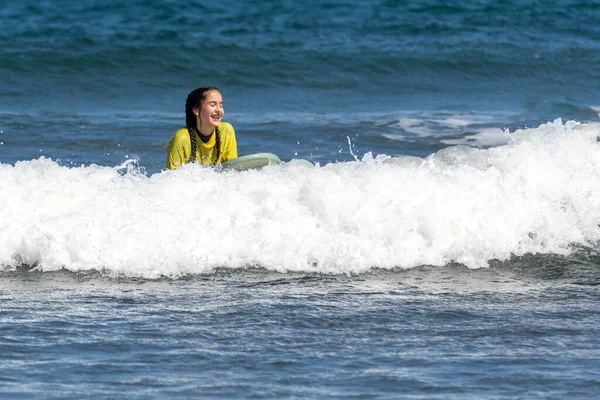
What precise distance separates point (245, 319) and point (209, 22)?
14.5 metres

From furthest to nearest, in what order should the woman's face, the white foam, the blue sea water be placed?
the white foam
the woman's face
the blue sea water

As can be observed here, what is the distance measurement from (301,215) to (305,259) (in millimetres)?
595

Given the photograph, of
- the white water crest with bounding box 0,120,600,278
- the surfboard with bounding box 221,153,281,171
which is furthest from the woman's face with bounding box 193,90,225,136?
the white water crest with bounding box 0,120,600,278

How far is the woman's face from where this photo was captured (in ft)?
27.5

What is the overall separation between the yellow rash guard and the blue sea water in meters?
0.35

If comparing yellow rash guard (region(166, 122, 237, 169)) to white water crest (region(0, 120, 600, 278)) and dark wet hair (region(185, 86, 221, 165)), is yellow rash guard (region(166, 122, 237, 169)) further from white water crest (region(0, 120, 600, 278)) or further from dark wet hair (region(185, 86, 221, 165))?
white water crest (region(0, 120, 600, 278))

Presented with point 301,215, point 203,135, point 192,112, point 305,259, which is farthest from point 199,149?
point 305,259

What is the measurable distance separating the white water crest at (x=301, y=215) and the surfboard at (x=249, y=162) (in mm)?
111

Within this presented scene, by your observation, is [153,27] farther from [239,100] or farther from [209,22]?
[239,100]

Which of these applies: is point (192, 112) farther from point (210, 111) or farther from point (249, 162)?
point (249, 162)

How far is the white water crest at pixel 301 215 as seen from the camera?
284 inches

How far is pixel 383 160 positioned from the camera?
8773 mm

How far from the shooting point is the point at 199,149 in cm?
862

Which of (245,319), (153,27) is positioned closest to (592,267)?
(245,319)
